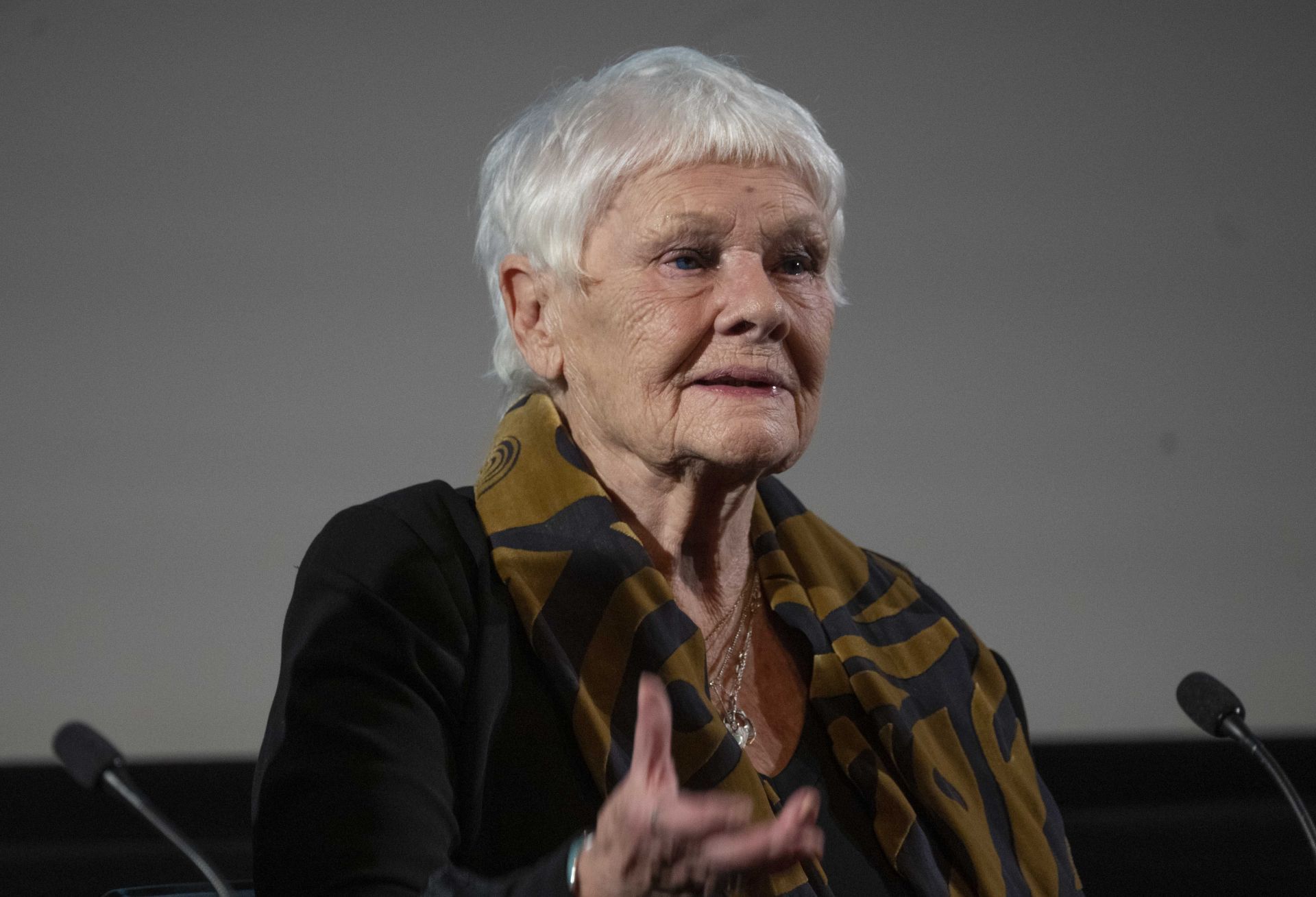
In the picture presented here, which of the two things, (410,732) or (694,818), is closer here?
(694,818)

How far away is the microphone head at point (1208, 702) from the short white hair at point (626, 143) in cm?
67

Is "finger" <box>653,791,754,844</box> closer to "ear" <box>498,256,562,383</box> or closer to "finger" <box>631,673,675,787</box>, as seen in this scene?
"finger" <box>631,673,675,787</box>

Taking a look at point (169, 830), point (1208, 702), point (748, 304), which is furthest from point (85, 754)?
point (1208, 702)

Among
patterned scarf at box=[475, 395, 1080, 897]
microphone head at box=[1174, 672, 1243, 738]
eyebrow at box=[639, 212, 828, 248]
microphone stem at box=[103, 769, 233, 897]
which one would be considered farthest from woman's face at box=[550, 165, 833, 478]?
microphone stem at box=[103, 769, 233, 897]

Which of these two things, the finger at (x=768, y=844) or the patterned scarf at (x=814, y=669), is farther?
the patterned scarf at (x=814, y=669)

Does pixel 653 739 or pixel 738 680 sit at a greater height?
pixel 653 739

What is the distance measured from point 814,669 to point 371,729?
61 centimetres

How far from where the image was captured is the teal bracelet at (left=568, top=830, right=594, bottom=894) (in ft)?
3.12

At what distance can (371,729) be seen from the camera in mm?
1173

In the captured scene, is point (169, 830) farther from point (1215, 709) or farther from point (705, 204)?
point (1215, 709)

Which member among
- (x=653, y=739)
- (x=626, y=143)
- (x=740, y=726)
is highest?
(x=626, y=143)

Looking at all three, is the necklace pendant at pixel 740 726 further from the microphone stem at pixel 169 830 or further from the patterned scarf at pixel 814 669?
the microphone stem at pixel 169 830

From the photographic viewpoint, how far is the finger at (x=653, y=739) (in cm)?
88

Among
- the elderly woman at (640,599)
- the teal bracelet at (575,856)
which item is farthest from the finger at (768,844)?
the elderly woman at (640,599)
